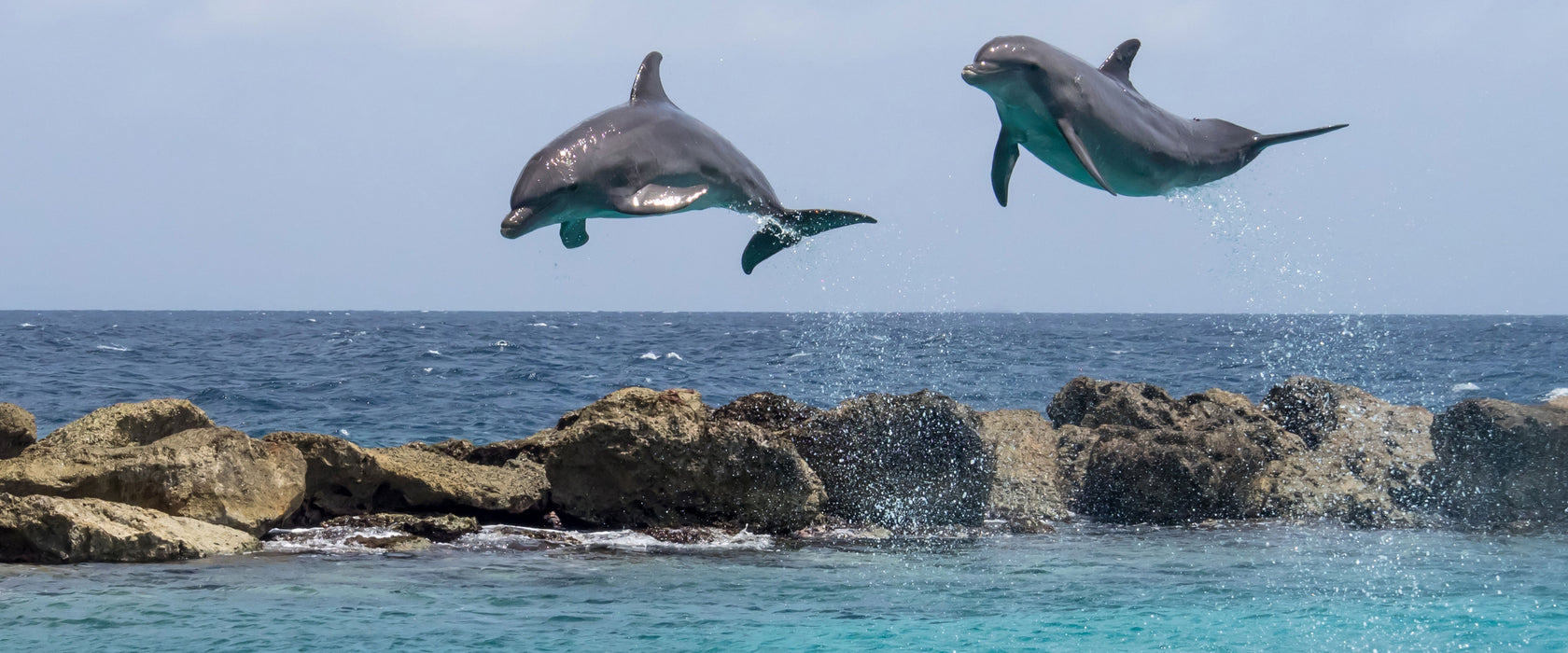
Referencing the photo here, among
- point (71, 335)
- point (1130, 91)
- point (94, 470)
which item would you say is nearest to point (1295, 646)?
point (1130, 91)

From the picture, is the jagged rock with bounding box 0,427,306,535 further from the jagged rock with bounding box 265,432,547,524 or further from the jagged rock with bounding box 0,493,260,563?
the jagged rock with bounding box 265,432,547,524

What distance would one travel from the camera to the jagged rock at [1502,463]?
1048 centimetres

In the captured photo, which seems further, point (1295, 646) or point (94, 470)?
point (94, 470)

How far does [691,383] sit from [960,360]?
8.17 metres

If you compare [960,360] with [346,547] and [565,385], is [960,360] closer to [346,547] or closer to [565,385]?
[565,385]

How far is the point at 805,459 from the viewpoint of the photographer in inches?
414

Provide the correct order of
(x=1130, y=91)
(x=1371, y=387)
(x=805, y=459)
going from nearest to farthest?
(x=1130, y=91), (x=805, y=459), (x=1371, y=387)

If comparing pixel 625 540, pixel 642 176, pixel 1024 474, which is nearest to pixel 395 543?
pixel 625 540

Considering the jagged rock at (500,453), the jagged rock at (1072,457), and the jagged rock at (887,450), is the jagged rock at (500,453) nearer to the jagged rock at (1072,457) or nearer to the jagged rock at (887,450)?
the jagged rock at (887,450)

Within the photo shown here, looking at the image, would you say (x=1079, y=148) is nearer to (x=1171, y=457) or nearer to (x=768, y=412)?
(x=768, y=412)

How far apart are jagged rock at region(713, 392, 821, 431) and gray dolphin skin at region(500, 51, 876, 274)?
16.1 feet

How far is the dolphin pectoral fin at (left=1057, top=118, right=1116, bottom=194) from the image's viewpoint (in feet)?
15.6

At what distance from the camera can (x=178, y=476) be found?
8.89 metres

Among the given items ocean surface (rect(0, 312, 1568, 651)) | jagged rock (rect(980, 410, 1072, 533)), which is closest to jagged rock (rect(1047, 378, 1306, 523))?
jagged rock (rect(980, 410, 1072, 533))
